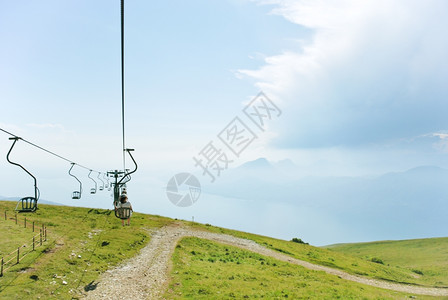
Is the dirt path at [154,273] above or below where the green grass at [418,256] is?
above

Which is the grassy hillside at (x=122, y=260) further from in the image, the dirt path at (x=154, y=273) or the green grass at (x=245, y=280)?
the dirt path at (x=154, y=273)

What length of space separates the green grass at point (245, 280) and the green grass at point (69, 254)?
8336 millimetres

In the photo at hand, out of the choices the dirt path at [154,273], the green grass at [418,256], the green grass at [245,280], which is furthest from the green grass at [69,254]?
the green grass at [418,256]

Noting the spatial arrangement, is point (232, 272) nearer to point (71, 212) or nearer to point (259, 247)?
point (259, 247)

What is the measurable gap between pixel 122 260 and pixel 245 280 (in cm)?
1603

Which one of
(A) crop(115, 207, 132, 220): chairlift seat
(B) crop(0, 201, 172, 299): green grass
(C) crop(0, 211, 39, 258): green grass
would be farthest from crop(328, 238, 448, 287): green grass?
(C) crop(0, 211, 39, 258): green grass

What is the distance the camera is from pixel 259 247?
183 feet

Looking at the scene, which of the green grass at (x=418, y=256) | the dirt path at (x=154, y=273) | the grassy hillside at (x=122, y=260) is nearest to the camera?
the grassy hillside at (x=122, y=260)

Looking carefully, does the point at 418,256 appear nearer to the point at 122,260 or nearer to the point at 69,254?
the point at 122,260

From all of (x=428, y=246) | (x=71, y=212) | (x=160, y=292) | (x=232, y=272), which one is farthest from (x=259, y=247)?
(x=428, y=246)

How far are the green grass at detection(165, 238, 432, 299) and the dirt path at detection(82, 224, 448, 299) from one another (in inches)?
59.2

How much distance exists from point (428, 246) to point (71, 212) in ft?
366

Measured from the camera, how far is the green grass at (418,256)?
2255 inches

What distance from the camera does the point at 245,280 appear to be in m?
32.0
